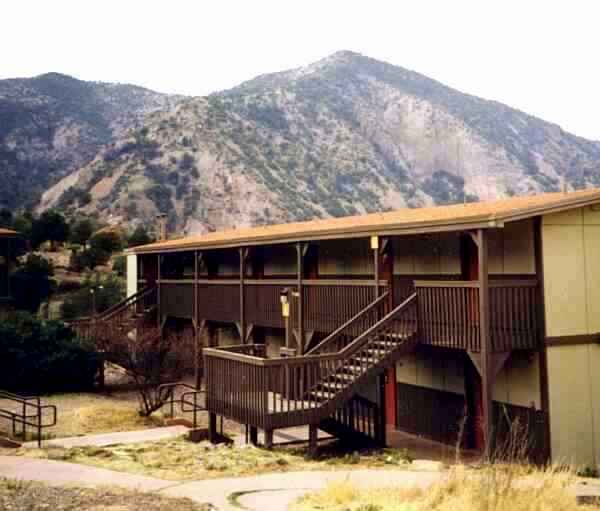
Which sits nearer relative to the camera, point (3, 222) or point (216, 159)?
point (3, 222)

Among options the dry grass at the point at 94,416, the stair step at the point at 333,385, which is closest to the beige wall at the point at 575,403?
the stair step at the point at 333,385

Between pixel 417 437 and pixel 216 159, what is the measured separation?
70322 millimetres

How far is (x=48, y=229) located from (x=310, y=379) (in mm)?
44175

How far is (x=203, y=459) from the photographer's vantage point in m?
12.6

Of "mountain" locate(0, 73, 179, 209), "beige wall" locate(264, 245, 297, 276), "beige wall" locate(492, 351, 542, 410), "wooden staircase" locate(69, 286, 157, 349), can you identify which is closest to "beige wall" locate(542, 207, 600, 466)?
"beige wall" locate(492, 351, 542, 410)

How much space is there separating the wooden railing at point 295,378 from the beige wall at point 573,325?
2.85m

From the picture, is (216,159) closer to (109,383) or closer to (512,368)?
(109,383)

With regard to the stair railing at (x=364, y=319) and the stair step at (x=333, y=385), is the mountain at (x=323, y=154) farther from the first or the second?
the stair step at (x=333, y=385)

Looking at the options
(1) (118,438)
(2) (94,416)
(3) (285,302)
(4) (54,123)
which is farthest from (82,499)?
(4) (54,123)

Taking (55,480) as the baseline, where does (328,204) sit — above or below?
above

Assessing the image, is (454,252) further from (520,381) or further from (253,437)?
(253,437)

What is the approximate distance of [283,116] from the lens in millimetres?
113875

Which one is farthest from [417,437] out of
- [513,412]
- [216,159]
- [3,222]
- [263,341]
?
[216,159]

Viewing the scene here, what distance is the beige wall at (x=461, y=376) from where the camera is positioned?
14.4m
